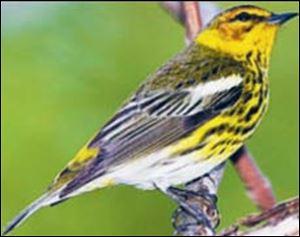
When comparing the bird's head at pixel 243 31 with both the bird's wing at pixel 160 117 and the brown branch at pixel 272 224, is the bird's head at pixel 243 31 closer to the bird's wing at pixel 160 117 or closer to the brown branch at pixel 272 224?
the bird's wing at pixel 160 117

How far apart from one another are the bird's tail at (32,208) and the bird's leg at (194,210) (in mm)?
179

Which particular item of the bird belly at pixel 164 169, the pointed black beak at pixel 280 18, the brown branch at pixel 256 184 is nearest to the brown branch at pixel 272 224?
the brown branch at pixel 256 184

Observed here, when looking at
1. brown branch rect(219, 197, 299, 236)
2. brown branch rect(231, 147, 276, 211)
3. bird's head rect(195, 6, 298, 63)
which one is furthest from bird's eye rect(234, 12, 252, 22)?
brown branch rect(219, 197, 299, 236)

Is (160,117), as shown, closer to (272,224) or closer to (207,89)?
(207,89)

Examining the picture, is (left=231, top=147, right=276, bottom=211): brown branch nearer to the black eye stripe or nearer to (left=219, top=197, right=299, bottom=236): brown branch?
(left=219, top=197, right=299, bottom=236): brown branch

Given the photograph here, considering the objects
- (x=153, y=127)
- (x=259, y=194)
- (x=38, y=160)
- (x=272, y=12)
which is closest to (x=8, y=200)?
(x=38, y=160)

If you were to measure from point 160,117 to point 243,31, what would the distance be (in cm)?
18

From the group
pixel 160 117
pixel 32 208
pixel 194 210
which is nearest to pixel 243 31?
pixel 160 117

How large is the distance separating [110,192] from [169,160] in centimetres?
9

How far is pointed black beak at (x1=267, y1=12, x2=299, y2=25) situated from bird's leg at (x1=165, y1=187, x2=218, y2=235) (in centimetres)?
25

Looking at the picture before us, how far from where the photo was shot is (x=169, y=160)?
1401 millimetres

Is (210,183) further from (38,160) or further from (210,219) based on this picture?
(38,160)

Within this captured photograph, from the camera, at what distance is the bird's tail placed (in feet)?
A: 4.00

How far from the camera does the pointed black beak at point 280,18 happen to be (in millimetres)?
1429
